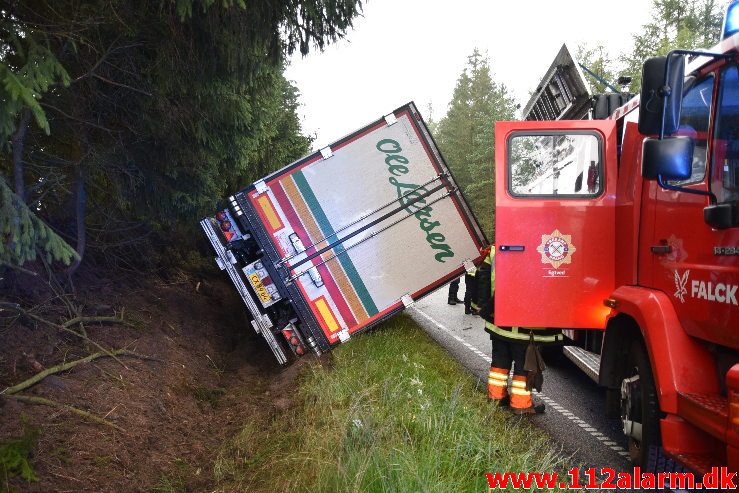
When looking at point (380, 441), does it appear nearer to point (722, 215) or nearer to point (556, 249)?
point (722, 215)

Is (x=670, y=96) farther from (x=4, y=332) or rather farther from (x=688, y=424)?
(x=4, y=332)

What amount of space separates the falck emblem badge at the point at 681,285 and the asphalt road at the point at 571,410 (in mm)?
1363

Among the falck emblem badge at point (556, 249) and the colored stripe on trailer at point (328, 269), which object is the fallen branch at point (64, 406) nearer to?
the colored stripe on trailer at point (328, 269)

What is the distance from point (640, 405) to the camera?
151 inches

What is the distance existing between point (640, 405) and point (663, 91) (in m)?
1.94

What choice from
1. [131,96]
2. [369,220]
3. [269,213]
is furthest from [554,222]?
[131,96]

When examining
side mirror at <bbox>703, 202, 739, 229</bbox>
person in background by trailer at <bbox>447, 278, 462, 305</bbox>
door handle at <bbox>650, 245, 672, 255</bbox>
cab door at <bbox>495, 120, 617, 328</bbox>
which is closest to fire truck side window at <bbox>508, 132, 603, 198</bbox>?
cab door at <bbox>495, 120, 617, 328</bbox>

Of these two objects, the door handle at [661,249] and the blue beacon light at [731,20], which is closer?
the blue beacon light at [731,20]

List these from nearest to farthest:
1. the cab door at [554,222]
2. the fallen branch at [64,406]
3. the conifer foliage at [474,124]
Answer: the fallen branch at [64,406]
the cab door at [554,222]
the conifer foliage at [474,124]

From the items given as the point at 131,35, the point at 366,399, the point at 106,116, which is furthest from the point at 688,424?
the point at 106,116

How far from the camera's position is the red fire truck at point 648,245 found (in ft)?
10.0

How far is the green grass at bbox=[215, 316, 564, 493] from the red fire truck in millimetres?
749

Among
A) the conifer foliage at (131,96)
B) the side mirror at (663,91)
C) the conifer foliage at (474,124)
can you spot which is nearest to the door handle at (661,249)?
the side mirror at (663,91)

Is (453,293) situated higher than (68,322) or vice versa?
(68,322)
